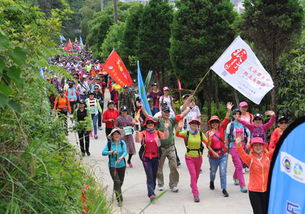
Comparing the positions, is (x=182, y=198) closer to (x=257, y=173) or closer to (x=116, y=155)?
(x=116, y=155)

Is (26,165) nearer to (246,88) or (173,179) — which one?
(246,88)

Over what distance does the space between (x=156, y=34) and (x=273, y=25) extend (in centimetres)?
925

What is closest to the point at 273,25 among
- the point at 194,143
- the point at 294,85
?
the point at 294,85

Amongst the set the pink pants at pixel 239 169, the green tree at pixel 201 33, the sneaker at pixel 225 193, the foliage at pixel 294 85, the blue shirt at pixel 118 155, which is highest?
the green tree at pixel 201 33

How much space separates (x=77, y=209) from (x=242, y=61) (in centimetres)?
485

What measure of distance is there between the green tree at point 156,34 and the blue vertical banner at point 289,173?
56.8 feet

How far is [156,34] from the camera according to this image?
19.7 m

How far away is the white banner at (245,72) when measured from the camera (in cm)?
724

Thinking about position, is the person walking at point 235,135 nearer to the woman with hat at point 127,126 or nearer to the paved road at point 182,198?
the paved road at point 182,198

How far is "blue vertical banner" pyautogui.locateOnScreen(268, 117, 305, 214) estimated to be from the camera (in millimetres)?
2100

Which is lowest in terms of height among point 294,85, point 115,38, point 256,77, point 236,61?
point 294,85

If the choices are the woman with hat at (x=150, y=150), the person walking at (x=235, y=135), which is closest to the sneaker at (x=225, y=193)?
the person walking at (x=235, y=135)

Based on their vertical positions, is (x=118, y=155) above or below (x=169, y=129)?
below

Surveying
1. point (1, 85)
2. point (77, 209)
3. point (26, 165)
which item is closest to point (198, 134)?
point (77, 209)
